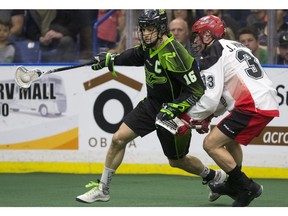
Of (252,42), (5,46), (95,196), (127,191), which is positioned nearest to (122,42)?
(5,46)

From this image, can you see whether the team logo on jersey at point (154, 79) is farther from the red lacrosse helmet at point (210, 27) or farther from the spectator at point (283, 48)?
the spectator at point (283, 48)

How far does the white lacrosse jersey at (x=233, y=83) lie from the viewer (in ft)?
28.2

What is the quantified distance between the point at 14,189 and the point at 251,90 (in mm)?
2683

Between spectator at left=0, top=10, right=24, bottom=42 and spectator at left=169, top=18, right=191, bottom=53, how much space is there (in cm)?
183

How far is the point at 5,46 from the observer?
12.2 metres

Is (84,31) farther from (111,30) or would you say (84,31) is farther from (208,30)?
(208,30)

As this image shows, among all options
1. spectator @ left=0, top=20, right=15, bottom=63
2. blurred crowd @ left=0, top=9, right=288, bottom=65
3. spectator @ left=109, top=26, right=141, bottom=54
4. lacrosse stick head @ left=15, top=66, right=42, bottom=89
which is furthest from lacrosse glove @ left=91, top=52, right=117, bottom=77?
spectator @ left=0, top=20, right=15, bottom=63

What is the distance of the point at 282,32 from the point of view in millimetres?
11461

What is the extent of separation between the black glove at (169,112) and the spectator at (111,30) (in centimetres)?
352

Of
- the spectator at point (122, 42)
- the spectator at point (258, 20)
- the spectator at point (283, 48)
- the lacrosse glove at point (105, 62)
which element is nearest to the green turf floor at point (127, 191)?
the lacrosse glove at point (105, 62)

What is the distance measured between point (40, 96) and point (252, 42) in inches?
91.2

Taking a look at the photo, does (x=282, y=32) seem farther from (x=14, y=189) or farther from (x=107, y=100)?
(x=14, y=189)

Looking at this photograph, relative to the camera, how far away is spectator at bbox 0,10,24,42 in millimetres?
12352

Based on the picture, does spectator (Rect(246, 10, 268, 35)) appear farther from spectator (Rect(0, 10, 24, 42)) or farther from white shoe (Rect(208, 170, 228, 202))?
white shoe (Rect(208, 170, 228, 202))
